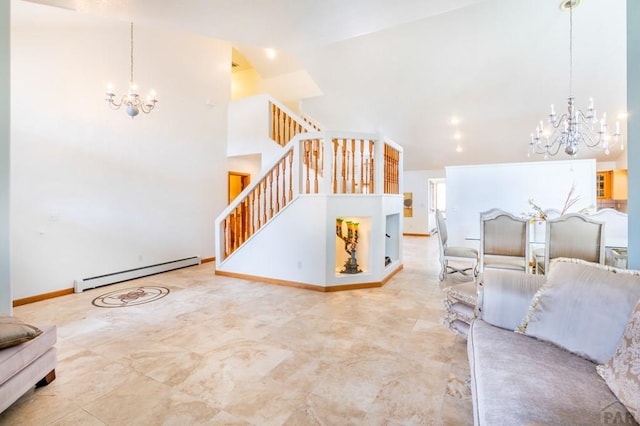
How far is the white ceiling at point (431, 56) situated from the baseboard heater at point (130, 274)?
3.53 meters

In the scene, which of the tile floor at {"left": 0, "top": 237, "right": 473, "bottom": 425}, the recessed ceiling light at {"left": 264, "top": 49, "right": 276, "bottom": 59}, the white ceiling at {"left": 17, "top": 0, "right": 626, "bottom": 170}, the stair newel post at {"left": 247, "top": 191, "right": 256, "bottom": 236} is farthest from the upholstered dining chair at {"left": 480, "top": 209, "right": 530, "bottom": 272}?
the recessed ceiling light at {"left": 264, "top": 49, "right": 276, "bottom": 59}

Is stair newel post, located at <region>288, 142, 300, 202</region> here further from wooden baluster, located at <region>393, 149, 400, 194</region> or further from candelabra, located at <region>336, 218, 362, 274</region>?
wooden baluster, located at <region>393, 149, 400, 194</region>

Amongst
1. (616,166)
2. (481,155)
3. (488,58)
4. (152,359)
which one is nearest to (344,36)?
(152,359)

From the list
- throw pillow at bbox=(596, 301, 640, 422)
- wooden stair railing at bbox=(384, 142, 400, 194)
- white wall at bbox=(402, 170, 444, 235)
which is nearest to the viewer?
throw pillow at bbox=(596, 301, 640, 422)

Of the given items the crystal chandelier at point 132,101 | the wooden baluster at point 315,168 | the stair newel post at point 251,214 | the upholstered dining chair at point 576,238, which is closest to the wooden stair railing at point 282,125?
the stair newel post at point 251,214

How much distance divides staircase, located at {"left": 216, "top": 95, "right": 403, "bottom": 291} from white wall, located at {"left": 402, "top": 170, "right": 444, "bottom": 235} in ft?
19.8

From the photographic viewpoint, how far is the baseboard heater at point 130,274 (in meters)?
4.16

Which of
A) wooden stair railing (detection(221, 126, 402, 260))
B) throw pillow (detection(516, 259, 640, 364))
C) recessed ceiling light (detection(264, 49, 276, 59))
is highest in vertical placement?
recessed ceiling light (detection(264, 49, 276, 59))

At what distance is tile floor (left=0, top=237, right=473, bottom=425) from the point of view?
171cm

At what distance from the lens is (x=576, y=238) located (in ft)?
10.7

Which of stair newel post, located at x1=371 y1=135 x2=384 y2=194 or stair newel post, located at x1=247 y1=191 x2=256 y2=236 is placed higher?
stair newel post, located at x1=371 y1=135 x2=384 y2=194

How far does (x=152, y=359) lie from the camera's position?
2311 mm

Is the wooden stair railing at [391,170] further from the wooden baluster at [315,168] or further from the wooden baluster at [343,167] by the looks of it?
the wooden baluster at [315,168]

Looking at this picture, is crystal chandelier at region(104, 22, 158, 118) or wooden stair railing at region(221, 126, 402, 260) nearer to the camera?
crystal chandelier at region(104, 22, 158, 118)
